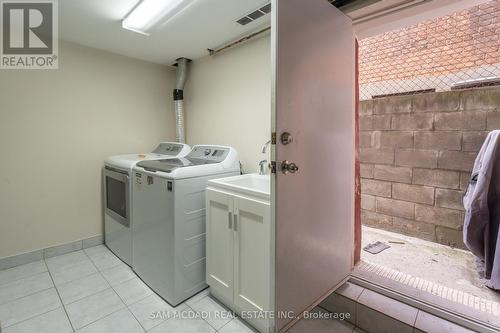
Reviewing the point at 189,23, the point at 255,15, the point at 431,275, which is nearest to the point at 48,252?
the point at 189,23

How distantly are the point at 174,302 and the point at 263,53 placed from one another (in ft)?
7.27

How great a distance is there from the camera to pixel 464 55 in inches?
99.1

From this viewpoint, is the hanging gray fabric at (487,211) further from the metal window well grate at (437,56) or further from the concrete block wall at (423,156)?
the metal window well grate at (437,56)

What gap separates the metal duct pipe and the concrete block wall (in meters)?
2.25

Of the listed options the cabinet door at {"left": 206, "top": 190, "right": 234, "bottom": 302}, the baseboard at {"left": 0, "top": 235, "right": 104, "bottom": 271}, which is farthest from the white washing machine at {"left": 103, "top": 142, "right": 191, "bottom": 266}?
the cabinet door at {"left": 206, "top": 190, "right": 234, "bottom": 302}

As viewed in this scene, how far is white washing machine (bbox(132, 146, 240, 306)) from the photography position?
1.78m

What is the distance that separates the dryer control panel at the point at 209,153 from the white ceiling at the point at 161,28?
1086mm

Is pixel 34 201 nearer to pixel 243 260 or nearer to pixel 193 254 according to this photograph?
pixel 193 254

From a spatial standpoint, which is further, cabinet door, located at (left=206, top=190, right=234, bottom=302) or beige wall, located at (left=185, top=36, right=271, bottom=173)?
beige wall, located at (left=185, top=36, right=271, bottom=173)

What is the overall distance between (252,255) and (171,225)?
0.65m

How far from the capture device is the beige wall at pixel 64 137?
→ 227 centimetres

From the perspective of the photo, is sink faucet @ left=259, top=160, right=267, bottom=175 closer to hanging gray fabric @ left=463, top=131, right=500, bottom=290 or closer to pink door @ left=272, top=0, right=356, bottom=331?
pink door @ left=272, top=0, right=356, bottom=331

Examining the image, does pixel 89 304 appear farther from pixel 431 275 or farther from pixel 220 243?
pixel 431 275

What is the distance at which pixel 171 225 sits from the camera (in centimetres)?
177
